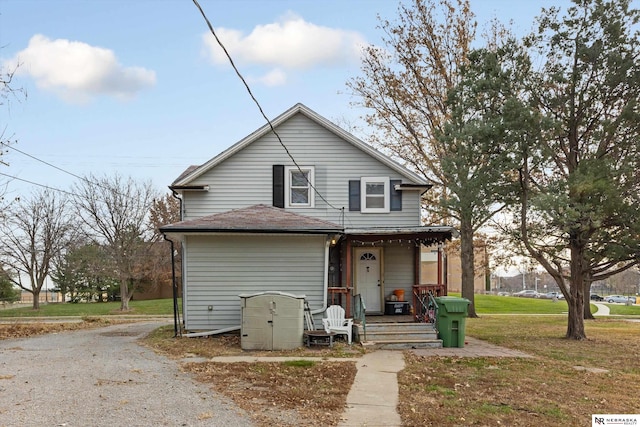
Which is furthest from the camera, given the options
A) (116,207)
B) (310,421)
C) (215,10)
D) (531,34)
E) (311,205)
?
(116,207)

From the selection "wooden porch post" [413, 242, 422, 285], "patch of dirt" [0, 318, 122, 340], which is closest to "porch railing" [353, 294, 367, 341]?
"wooden porch post" [413, 242, 422, 285]

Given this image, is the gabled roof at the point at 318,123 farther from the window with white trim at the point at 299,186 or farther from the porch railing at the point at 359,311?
the porch railing at the point at 359,311

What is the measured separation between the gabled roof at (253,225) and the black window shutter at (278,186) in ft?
5.20

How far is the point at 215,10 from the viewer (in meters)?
7.97

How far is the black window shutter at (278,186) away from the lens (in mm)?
18094

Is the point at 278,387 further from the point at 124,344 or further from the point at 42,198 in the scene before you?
the point at 42,198

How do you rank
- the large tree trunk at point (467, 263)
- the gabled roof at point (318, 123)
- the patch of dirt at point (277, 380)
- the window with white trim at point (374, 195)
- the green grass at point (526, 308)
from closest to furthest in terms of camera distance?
the patch of dirt at point (277, 380) → the gabled roof at point (318, 123) → the window with white trim at point (374, 195) → the large tree trunk at point (467, 263) → the green grass at point (526, 308)

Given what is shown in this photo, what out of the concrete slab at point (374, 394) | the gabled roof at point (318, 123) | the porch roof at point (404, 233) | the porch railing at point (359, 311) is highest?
the gabled roof at point (318, 123)

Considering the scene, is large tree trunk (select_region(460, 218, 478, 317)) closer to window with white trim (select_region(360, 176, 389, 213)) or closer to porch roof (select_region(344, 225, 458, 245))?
window with white trim (select_region(360, 176, 389, 213))

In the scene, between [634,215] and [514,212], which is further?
[514,212]

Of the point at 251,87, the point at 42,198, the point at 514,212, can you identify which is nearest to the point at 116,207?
the point at 42,198

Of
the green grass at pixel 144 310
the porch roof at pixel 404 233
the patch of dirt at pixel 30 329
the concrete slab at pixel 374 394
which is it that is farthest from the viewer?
the green grass at pixel 144 310

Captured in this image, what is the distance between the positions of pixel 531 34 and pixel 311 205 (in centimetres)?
808

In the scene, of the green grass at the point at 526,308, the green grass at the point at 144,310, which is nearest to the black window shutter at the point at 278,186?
the green grass at the point at 144,310
